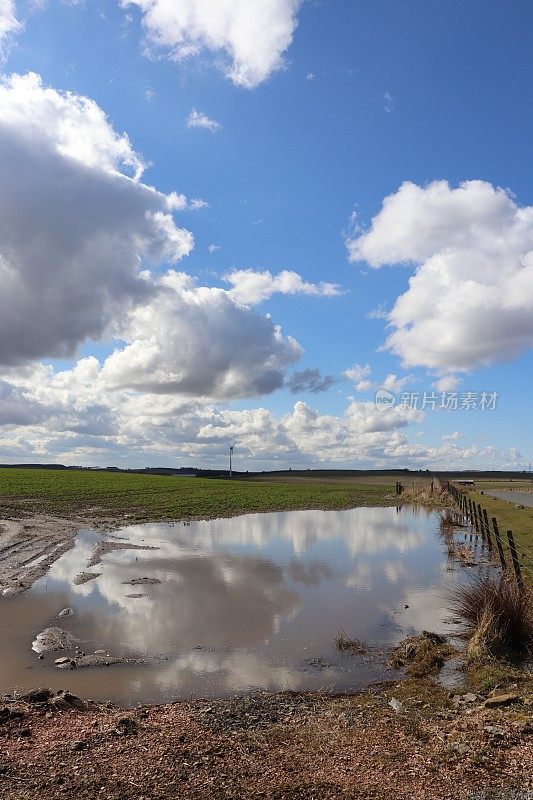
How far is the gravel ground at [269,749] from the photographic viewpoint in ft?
19.6

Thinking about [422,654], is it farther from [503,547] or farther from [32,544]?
[32,544]

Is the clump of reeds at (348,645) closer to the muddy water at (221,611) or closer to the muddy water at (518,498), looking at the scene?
the muddy water at (221,611)

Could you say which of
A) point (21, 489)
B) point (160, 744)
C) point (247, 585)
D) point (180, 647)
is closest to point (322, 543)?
point (247, 585)

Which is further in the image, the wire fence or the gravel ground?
the wire fence

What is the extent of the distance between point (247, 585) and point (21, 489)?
136 feet

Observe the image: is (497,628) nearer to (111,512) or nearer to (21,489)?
(111,512)

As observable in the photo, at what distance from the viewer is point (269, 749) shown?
691cm

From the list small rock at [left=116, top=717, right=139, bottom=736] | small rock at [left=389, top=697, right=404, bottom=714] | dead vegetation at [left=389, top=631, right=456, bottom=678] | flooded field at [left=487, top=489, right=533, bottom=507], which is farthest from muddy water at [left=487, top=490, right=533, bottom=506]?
small rock at [left=116, top=717, right=139, bottom=736]

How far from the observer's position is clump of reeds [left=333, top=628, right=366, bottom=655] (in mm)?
11812

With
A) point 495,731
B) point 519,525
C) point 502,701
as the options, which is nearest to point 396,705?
point 502,701

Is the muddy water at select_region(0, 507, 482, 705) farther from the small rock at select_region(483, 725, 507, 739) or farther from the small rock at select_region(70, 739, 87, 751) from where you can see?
the small rock at select_region(483, 725, 507, 739)

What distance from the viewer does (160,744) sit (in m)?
6.95

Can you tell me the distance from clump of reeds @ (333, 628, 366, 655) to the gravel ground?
3.05m

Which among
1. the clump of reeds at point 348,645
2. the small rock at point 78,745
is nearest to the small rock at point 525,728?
the clump of reeds at point 348,645
